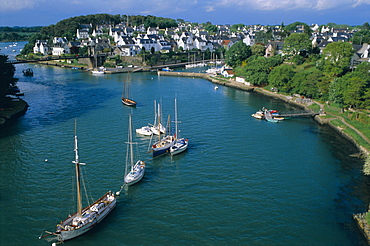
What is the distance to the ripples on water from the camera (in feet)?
65.3

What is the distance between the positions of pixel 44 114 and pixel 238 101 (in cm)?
2845

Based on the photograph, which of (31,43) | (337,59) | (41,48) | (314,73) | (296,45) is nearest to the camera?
(314,73)

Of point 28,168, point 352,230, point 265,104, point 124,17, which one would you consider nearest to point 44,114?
point 28,168

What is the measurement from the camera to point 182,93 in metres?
58.1

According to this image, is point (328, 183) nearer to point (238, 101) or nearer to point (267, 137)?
point (267, 137)

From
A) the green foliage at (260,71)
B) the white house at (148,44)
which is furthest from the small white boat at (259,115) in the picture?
the white house at (148,44)

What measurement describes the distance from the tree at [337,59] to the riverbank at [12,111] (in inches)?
1777

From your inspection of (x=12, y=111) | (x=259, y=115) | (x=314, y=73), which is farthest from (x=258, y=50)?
(x=12, y=111)

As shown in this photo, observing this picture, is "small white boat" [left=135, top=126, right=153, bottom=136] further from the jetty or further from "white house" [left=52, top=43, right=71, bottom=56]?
"white house" [left=52, top=43, right=71, bottom=56]

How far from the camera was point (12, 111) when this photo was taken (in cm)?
4331

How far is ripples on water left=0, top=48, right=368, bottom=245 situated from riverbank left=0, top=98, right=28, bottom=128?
1648 mm

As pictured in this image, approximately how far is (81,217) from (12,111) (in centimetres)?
2943

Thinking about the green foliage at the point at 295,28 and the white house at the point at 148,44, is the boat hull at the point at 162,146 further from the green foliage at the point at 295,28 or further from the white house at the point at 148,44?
the green foliage at the point at 295,28

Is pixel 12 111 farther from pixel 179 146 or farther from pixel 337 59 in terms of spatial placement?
pixel 337 59
